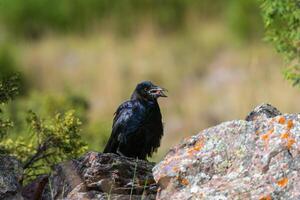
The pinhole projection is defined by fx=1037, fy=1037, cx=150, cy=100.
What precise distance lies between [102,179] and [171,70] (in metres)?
16.3

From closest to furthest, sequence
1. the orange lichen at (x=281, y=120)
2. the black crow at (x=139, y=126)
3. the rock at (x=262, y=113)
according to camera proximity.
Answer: the orange lichen at (x=281, y=120) < the rock at (x=262, y=113) < the black crow at (x=139, y=126)

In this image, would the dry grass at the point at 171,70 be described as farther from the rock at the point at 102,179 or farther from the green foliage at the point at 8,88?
the rock at the point at 102,179

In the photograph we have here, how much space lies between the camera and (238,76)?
877 inches

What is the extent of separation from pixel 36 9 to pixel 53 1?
0.56 metres

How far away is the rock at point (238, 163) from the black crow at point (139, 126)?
1.74 metres

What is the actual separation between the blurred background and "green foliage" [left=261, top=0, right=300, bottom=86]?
6685 millimetres

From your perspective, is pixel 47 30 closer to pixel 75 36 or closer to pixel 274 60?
pixel 75 36

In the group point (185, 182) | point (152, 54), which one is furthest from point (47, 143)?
point (152, 54)

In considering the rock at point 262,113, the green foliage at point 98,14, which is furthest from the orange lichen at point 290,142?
the green foliage at point 98,14

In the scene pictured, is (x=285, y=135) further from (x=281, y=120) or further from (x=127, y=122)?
(x=127, y=122)

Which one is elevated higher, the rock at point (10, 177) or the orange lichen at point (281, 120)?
the orange lichen at point (281, 120)

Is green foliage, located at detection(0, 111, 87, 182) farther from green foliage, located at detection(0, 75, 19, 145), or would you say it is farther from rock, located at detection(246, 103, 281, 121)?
rock, located at detection(246, 103, 281, 121)

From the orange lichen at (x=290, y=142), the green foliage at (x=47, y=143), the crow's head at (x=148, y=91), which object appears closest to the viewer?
the orange lichen at (x=290, y=142)

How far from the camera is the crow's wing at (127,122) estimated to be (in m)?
9.28
